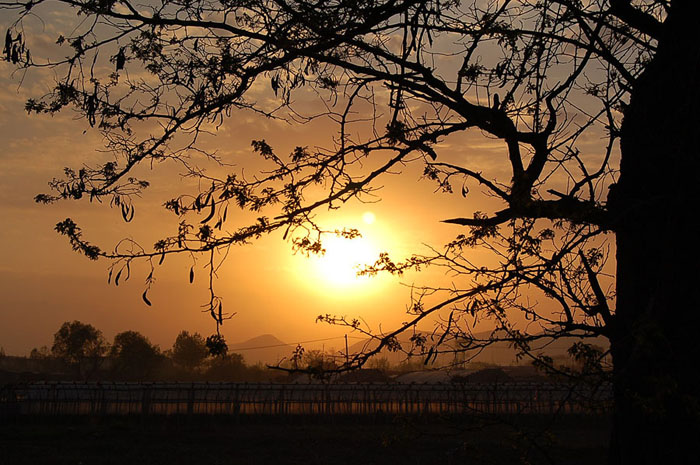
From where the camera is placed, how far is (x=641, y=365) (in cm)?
476

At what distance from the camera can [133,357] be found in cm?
8356

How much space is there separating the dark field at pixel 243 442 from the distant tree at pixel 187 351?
65.6 meters

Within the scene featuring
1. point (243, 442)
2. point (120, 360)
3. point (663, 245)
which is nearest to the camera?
point (663, 245)

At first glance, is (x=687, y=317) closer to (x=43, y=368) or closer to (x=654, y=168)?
(x=654, y=168)

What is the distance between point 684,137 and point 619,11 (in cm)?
154

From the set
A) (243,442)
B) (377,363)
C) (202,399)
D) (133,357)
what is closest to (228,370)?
(133,357)

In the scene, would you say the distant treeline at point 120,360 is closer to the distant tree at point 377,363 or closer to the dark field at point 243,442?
the distant tree at point 377,363

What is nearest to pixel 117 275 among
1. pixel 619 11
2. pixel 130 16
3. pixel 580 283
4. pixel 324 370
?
pixel 324 370

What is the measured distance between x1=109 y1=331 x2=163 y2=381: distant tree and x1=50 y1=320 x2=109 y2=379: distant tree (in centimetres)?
261

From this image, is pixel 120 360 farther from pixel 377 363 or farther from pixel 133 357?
pixel 377 363

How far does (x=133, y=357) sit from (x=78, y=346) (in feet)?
27.7

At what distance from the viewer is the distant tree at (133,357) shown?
273 ft

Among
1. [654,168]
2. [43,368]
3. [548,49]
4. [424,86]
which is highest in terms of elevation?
[548,49]

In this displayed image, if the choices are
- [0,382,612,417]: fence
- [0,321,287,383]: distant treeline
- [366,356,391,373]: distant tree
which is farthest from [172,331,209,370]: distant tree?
[0,382,612,417]: fence
